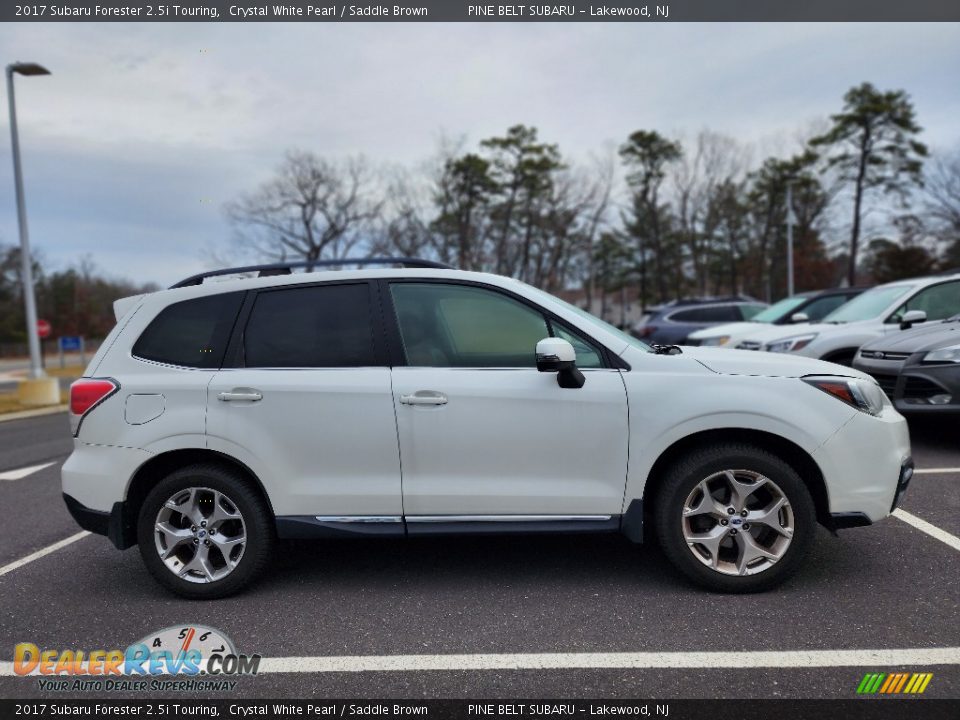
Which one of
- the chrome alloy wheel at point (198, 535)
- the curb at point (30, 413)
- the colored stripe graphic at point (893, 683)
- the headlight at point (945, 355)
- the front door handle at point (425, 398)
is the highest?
the front door handle at point (425, 398)

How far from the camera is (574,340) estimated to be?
3.62 meters

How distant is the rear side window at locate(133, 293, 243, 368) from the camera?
3.71 meters

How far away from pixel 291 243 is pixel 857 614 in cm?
3522

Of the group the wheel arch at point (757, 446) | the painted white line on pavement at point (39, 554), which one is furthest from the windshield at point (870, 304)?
the painted white line on pavement at point (39, 554)

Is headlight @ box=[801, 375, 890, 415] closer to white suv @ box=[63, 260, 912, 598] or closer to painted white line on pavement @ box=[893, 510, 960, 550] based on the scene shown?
white suv @ box=[63, 260, 912, 598]

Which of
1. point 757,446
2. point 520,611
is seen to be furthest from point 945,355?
point 520,611

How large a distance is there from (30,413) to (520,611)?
49.6 ft

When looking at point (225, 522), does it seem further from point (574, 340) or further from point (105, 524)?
point (574, 340)

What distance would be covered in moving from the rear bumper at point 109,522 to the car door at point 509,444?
1498mm

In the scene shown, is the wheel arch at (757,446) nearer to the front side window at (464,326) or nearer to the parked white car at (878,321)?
the front side window at (464,326)

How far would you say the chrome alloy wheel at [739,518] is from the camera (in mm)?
3428

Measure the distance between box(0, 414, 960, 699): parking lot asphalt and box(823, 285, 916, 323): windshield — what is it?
15.7 feet

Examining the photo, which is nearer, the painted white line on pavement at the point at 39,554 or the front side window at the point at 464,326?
the front side window at the point at 464,326

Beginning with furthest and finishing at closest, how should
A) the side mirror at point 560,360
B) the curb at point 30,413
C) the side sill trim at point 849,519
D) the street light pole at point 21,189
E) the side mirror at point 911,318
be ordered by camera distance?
the street light pole at point 21,189, the curb at point 30,413, the side mirror at point 911,318, the side sill trim at point 849,519, the side mirror at point 560,360
